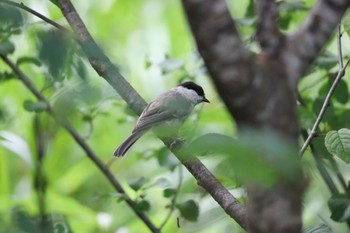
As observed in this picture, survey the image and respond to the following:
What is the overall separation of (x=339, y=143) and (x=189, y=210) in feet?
1.94

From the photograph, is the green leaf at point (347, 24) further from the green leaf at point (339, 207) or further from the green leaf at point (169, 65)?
the green leaf at point (169, 65)

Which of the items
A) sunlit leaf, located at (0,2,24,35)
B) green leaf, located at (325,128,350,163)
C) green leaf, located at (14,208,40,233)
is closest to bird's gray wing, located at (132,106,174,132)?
green leaf, located at (325,128,350,163)

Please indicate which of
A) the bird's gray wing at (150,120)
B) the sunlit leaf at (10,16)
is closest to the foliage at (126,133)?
the sunlit leaf at (10,16)

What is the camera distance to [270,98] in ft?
3.49

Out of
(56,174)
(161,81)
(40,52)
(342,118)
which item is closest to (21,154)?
(56,174)

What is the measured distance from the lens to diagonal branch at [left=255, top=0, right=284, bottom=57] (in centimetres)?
112

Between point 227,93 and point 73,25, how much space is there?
3.38 ft

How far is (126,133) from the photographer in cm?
430

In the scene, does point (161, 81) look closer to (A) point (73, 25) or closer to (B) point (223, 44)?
(A) point (73, 25)

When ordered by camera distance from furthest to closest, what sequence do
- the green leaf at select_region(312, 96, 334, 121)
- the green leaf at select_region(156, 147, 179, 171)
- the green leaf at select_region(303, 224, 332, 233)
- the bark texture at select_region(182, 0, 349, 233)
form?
the green leaf at select_region(156, 147, 179, 171) → the green leaf at select_region(312, 96, 334, 121) → the green leaf at select_region(303, 224, 332, 233) → the bark texture at select_region(182, 0, 349, 233)

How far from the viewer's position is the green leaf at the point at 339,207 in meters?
2.14

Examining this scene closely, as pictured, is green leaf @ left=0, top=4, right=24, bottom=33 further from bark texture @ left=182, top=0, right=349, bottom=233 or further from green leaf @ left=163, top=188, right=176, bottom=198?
green leaf @ left=163, top=188, right=176, bottom=198

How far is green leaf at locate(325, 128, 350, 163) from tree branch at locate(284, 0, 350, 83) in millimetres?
818

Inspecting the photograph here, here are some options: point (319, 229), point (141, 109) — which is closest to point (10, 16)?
point (141, 109)
